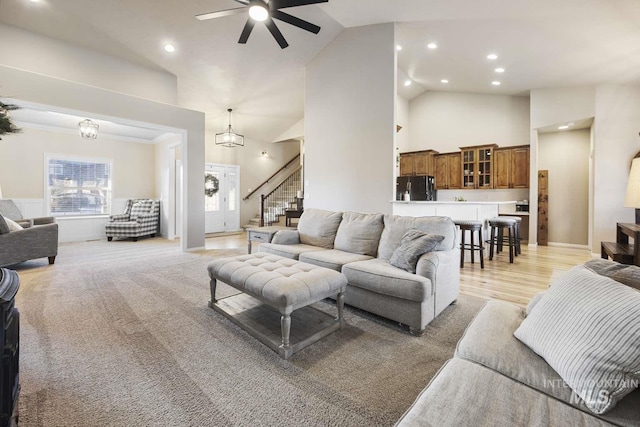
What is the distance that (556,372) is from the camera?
41.1 inches

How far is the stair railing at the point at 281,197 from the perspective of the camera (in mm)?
9195

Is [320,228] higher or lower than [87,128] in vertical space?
lower

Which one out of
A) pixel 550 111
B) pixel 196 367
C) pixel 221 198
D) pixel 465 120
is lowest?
pixel 196 367

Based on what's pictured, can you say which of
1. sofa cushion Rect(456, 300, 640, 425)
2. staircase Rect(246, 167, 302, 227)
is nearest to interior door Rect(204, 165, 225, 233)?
staircase Rect(246, 167, 302, 227)

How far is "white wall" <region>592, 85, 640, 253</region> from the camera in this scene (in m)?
5.23

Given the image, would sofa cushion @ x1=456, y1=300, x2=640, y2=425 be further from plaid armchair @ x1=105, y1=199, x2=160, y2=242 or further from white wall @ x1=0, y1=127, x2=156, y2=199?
white wall @ x1=0, y1=127, x2=156, y2=199

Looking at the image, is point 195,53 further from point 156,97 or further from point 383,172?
point 383,172

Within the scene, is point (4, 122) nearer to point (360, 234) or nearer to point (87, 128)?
point (360, 234)

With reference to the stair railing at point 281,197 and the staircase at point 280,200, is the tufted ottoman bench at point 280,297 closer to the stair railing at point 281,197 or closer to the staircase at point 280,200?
the staircase at point 280,200

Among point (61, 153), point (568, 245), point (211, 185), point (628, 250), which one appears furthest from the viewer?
point (211, 185)

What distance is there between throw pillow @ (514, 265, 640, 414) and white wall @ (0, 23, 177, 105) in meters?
6.32

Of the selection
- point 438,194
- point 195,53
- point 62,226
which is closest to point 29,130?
point 62,226

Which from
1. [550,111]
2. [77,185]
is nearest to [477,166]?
[550,111]

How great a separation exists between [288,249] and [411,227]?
1473 millimetres
